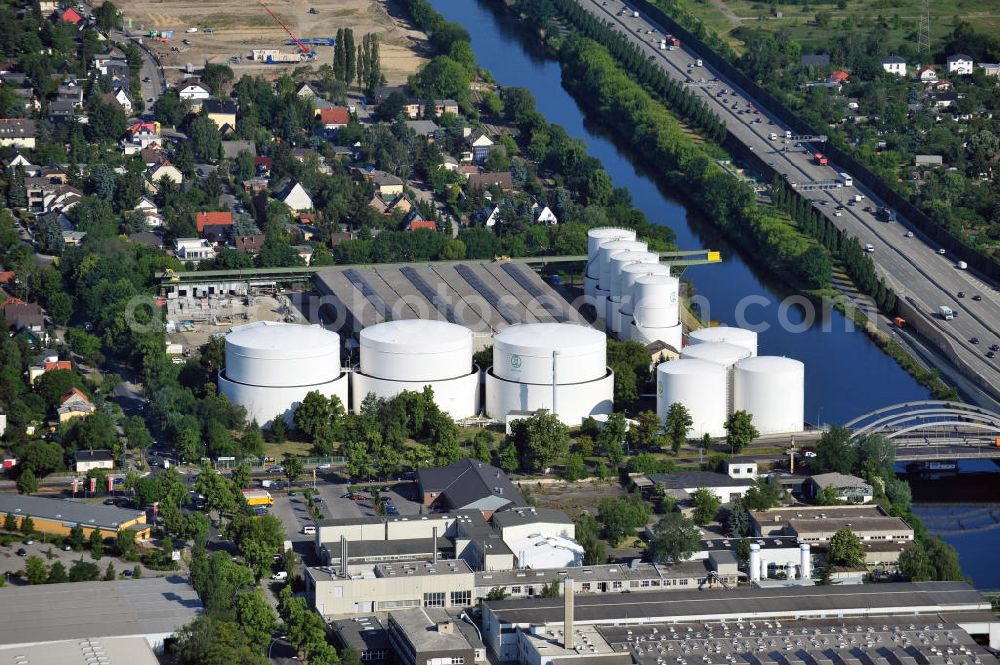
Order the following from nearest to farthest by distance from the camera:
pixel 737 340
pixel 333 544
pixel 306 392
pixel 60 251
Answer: pixel 333 544, pixel 306 392, pixel 737 340, pixel 60 251

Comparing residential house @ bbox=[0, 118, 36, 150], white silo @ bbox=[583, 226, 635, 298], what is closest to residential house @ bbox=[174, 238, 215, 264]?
white silo @ bbox=[583, 226, 635, 298]

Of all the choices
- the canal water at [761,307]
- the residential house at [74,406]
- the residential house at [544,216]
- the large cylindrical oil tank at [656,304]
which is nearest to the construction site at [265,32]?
the canal water at [761,307]

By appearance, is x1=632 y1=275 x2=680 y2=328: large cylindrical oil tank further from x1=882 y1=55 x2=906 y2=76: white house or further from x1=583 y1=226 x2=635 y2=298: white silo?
x1=882 y1=55 x2=906 y2=76: white house

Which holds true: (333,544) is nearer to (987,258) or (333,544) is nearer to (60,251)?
(60,251)

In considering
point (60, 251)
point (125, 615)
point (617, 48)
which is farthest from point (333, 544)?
point (617, 48)

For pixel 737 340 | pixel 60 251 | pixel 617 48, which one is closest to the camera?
pixel 737 340

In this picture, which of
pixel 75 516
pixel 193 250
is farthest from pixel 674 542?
pixel 193 250
